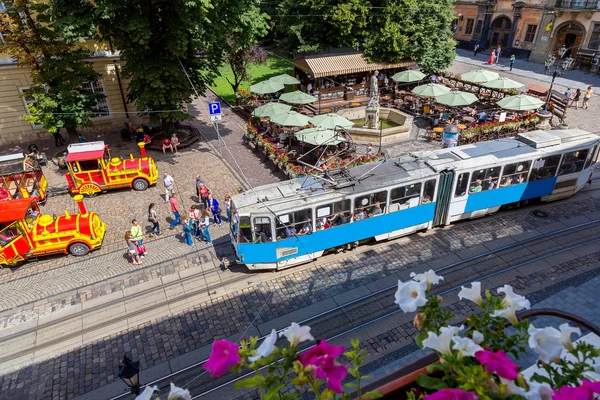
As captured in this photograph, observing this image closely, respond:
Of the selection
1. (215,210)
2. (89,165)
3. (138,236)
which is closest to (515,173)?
(215,210)

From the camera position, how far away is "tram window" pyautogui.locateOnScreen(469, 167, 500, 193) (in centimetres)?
1544

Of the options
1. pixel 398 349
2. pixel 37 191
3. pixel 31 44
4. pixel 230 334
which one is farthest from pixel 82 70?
pixel 398 349

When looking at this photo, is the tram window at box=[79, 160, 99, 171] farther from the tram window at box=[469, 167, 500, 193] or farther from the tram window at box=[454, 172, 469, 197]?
the tram window at box=[469, 167, 500, 193]

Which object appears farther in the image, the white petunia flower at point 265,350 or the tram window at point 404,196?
the tram window at point 404,196

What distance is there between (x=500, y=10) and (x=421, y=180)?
39279mm

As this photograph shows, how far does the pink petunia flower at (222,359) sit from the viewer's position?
2.64 m

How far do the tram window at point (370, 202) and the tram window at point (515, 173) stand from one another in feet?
17.7

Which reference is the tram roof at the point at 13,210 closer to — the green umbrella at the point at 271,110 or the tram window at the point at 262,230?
the tram window at the point at 262,230

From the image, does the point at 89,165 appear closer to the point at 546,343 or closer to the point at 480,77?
the point at 546,343

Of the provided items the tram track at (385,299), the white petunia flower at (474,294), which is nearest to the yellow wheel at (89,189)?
the tram track at (385,299)

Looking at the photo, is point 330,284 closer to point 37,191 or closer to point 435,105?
point 37,191

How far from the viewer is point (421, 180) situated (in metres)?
14.5

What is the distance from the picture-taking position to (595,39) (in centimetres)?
3588

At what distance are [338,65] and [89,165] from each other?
18.7m
